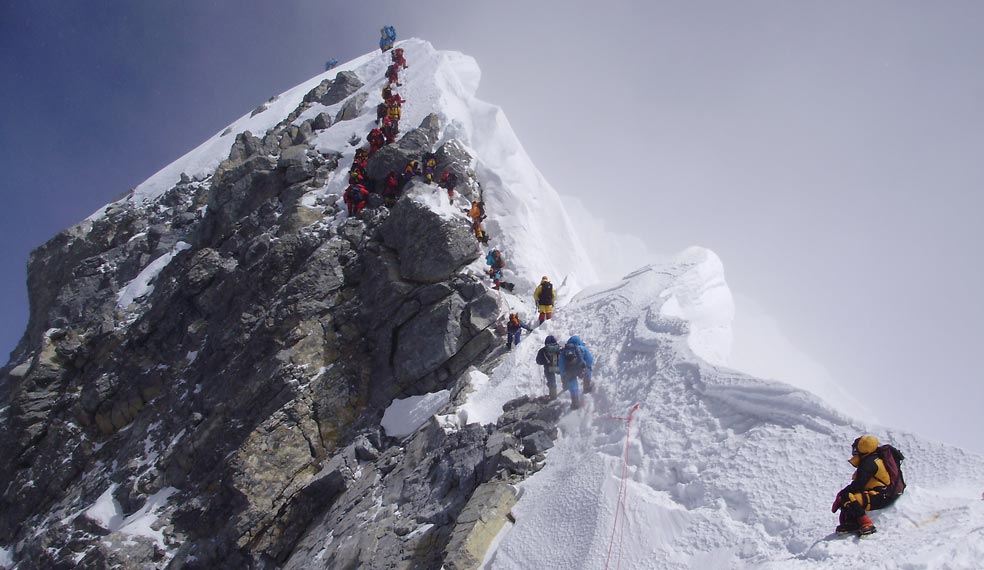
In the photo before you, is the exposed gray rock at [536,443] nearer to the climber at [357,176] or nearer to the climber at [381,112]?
the climber at [357,176]

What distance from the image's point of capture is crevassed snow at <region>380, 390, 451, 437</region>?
579 inches

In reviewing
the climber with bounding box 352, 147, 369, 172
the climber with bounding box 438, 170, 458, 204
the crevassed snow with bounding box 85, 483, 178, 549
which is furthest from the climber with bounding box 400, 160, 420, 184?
the crevassed snow with bounding box 85, 483, 178, 549

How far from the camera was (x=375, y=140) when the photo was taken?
24922mm

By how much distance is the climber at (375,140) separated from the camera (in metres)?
24.8

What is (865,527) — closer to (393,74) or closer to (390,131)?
(390,131)

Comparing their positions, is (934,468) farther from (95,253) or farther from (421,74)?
(95,253)

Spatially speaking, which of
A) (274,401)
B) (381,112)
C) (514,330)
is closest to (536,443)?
(514,330)

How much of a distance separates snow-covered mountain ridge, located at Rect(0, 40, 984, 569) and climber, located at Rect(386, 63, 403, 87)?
528 mm

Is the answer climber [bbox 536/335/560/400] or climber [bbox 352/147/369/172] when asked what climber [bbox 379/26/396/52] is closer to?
climber [bbox 352/147/369/172]

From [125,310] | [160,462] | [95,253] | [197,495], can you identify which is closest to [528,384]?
[197,495]

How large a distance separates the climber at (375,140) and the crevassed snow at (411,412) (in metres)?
13.3

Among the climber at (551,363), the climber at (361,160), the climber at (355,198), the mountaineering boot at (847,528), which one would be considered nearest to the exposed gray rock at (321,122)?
the climber at (361,160)

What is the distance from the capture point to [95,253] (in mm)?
32344

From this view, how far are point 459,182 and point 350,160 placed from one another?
6.92 meters
